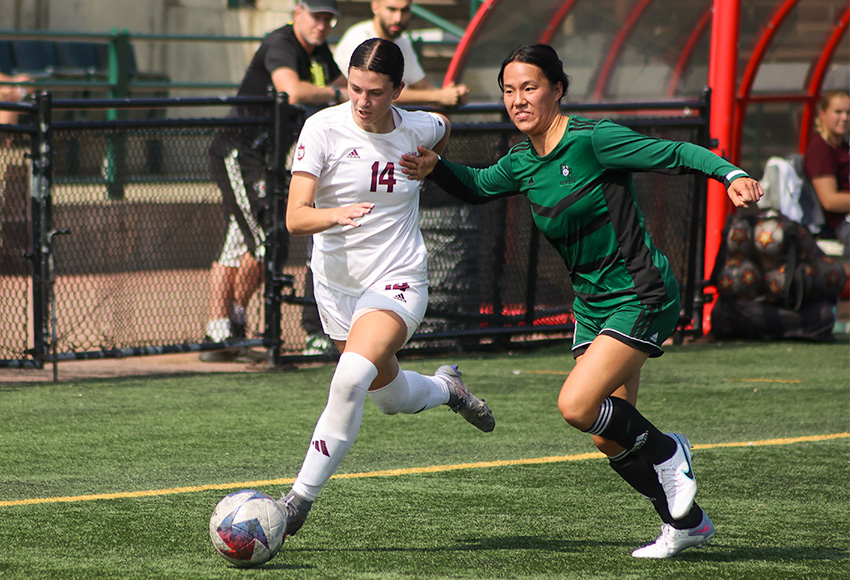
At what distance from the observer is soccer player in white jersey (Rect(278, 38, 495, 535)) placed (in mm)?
4504

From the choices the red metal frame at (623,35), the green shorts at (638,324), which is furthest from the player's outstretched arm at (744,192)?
the red metal frame at (623,35)

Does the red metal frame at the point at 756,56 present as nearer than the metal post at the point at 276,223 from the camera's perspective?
No

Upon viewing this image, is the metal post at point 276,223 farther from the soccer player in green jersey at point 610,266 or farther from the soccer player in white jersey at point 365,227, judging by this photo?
the soccer player in green jersey at point 610,266

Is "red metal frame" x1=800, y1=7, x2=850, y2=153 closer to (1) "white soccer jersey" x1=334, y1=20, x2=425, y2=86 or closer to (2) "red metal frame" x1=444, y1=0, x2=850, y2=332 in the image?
(2) "red metal frame" x1=444, y1=0, x2=850, y2=332

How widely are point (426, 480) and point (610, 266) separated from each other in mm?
1670

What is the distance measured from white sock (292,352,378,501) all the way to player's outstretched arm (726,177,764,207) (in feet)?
4.67

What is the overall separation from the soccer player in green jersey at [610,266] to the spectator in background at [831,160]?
7002 mm

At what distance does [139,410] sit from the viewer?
23.7ft

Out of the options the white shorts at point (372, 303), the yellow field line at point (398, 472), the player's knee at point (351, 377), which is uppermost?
the white shorts at point (372, 303)

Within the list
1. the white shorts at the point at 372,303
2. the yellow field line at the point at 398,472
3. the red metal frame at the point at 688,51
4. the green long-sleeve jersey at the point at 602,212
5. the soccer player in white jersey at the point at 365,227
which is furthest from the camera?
the red metal frame at the point at 688,51

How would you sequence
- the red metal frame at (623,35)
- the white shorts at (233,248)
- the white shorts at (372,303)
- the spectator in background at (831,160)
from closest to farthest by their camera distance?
the white shorts at (372,303), the white shorts at (233,248), the spectator in background at (831,160), the red metal frame at (623,35)

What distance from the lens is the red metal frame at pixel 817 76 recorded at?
13070 mm

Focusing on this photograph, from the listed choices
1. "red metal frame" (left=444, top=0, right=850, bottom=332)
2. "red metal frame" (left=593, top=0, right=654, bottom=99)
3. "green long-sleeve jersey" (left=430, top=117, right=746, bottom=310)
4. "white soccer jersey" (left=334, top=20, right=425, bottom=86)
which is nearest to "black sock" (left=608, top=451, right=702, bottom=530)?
"green long-sleeve jersey" (left=430, top=117, right=746, bottom=310)

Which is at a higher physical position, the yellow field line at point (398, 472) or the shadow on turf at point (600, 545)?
the shadow on turf at point (600, 545)
